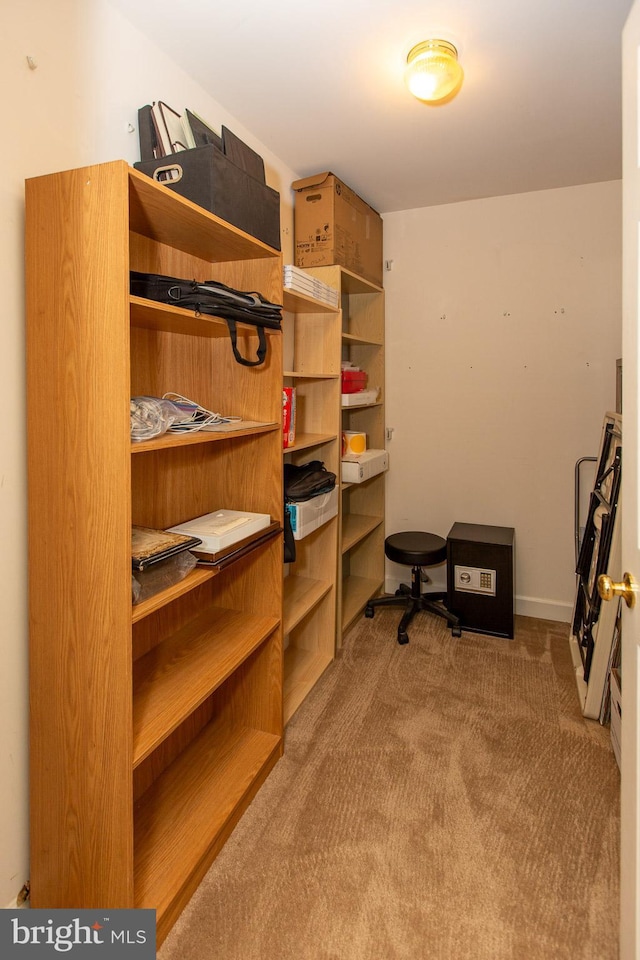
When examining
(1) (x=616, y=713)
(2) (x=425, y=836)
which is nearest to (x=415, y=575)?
(1) (x=616, y=713)

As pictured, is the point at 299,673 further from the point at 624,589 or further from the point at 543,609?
the point at 624,589

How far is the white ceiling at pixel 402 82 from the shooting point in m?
1.56

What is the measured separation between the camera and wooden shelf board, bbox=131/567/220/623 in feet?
4.03

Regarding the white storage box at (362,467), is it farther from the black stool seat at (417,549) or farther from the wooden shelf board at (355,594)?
the wooden shelf board at (355,594)

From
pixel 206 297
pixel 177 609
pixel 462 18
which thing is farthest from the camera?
pixel 177 609

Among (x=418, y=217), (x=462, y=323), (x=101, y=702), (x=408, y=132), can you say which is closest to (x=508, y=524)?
(x=462, y=323)

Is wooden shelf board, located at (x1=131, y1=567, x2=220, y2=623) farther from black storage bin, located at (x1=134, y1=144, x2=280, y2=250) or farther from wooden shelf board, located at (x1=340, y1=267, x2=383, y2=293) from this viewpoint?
wooden shelf board, located at (x1=340, y1=267, x2=383, y2=293)

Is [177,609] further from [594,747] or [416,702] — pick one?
[594,747]

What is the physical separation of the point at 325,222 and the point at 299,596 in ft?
6.03

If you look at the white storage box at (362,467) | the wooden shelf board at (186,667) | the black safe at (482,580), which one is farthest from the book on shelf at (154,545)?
the black safe at (482,580)

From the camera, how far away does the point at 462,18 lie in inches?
62.1

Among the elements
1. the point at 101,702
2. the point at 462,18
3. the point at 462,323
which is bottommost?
the point at 101,702

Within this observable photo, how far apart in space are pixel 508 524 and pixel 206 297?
8.03 feet

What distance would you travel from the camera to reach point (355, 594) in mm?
3279
